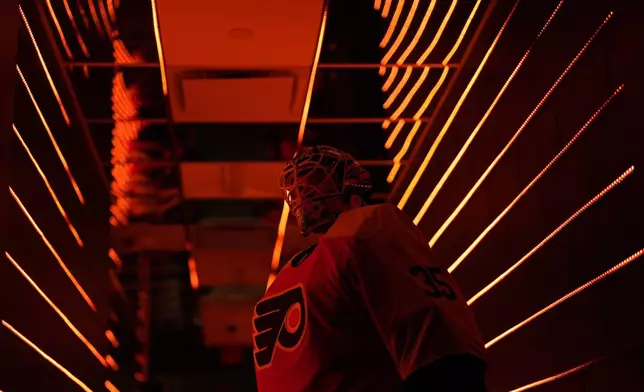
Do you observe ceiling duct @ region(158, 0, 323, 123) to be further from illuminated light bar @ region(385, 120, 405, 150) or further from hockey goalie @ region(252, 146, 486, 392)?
hockey goalie @ region(252, 146, 486, 392)

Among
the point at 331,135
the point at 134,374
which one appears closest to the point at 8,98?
the point at 331,135

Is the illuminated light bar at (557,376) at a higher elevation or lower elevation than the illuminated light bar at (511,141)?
lower

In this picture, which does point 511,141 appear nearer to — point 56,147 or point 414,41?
point 414,41

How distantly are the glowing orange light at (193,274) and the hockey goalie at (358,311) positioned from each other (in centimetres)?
508

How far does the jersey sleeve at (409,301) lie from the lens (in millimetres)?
1562

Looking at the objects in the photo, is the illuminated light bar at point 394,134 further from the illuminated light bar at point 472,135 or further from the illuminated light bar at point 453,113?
the illuminated light bar at point 472,135

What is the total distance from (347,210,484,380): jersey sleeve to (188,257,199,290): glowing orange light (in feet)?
17.7

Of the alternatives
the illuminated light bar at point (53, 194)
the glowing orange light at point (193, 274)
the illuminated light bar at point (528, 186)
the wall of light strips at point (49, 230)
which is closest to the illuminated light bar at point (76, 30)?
the wall of light strips at point (49, 230)

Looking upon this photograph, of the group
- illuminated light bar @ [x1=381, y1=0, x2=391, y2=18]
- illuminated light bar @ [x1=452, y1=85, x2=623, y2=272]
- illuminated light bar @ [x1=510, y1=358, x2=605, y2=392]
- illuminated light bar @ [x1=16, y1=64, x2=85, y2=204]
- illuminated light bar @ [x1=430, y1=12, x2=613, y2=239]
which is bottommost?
illuminated light bar @ [x1=510, y1=358, x2=605, y2=392]

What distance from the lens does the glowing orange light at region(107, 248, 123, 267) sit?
21.1ft

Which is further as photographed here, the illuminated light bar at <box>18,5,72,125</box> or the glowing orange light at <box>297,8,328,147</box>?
the glowing orange light at <box>297,8,328,147</box>

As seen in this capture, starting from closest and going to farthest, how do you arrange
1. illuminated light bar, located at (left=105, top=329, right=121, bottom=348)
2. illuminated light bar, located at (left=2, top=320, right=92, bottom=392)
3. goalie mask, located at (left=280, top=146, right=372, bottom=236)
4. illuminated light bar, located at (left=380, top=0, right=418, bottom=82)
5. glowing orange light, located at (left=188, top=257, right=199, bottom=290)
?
1. goalie mask, located at (left=280, top=146, right=372, bottom=236)
2. illuminated light bar, located at (left=2, top=320, right=92, bottom=392)
3. illuminated light bar, located at (left=380, top=0, right=418, bottom=82)
4. illuminated light bar, located at (left=105, top=329, right=121, bottom=348)
5. glowing orange light, located at (left=188, top=257, right=199, bottom=290)

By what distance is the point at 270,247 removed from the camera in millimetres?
6848

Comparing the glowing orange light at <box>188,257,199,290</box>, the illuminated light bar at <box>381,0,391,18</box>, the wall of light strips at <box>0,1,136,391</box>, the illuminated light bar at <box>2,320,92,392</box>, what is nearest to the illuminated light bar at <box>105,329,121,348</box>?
the wall of light strips at <box>0,1,136,391</box>
